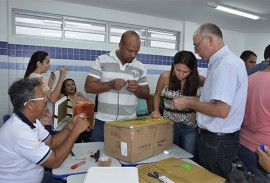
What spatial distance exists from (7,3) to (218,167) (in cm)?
424

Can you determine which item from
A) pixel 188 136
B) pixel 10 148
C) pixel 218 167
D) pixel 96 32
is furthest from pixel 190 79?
pixel 96 32

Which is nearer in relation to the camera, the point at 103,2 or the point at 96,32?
the point at 103,2

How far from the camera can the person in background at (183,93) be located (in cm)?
209

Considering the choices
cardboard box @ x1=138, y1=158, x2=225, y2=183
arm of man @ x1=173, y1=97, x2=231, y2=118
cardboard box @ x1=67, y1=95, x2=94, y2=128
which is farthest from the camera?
cardboard box @ x1=67, y1=95, x2=94, y2=128

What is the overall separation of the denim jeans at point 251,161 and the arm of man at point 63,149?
1.18 meters

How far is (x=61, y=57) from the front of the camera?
465 cm

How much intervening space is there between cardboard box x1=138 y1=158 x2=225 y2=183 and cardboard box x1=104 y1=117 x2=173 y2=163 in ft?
0.43

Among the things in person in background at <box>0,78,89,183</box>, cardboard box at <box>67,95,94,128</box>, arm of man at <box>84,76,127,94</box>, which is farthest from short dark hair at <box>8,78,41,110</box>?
arm of man at <box>84,76,127,94</box>

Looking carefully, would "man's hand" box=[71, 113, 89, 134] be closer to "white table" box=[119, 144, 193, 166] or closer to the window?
"white table" box=[119, 144, 193, 166]

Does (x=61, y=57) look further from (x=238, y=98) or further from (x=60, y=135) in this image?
(x=238, y=98)

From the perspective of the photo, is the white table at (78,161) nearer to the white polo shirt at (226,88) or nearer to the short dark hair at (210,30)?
the white polo shirt at (226,88)

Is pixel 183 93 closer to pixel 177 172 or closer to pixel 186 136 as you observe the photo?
pixel 186 136

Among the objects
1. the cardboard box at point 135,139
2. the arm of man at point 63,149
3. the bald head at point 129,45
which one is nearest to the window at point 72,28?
the bald head at point 129,45

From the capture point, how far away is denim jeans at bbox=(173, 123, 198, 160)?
2109 millimetres
